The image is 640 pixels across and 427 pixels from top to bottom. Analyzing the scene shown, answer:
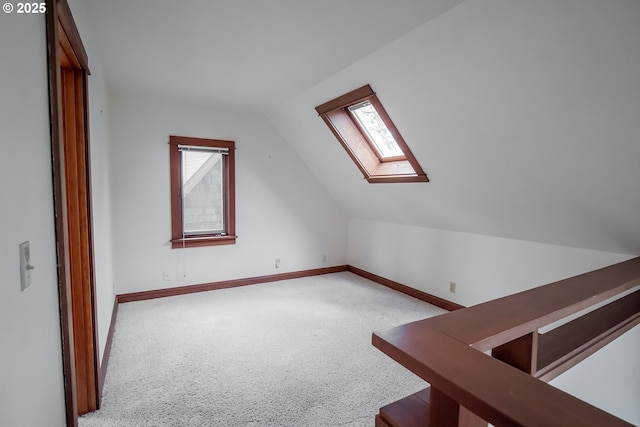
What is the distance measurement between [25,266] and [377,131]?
10.1ft

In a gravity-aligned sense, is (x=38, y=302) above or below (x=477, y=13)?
below

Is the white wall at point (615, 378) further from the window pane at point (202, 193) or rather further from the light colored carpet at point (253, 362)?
the window pane at point (202, 193)

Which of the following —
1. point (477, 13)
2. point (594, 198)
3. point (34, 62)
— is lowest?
point (594, 198)

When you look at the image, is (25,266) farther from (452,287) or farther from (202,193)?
(452,287)

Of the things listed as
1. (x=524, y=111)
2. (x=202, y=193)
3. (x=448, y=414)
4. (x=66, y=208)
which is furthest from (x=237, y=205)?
(x=448, y=414)

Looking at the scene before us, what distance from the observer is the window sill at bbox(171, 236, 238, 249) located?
12.6 feet

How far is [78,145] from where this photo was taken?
176 cm

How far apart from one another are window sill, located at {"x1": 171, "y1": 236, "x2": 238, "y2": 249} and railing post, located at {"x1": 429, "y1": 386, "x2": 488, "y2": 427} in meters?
3.62

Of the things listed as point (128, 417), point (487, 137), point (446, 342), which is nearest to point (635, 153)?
point (487, 137)

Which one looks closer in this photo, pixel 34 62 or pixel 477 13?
pixel 34 62

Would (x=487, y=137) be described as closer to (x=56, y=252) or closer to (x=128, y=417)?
(x=56, y=252)

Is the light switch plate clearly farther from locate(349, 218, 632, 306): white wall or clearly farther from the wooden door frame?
locate(349, 218, 632, 306): white wall

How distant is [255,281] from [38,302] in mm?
3514

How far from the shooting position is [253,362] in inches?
96.1
